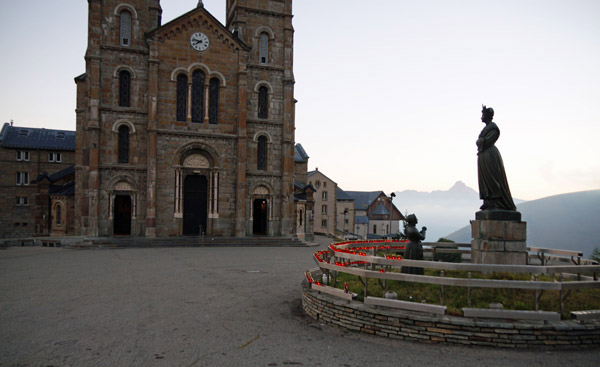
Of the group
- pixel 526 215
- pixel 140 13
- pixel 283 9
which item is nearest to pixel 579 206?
pixel 526 215

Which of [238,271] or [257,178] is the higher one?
[257,178]

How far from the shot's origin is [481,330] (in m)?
7.08

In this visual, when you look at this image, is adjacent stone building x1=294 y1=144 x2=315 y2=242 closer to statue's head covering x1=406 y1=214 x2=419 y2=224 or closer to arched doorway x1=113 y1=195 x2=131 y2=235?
arched doorway x1=113 y1=195 x2=131 y2=235

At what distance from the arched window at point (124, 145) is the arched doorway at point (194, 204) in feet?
15.3

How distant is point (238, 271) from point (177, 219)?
1516cm

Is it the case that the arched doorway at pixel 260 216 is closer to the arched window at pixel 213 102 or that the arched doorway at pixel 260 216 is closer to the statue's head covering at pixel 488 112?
the arched window at pixel 213 102

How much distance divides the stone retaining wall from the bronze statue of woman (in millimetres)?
4359

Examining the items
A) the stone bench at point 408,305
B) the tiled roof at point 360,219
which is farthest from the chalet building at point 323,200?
the stone bench at point 408,305

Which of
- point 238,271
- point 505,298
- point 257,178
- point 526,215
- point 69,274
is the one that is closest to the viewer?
point 505,298

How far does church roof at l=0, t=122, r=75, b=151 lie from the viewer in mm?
51062

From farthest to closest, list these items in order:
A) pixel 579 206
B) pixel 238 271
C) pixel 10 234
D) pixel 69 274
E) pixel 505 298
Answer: pixel 579 206 < pixel 10 234 < pixel 238 271 < pixel 69 274 < pixel 505 298

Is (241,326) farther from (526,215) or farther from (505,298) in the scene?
(526,215)

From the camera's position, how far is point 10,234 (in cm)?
4828

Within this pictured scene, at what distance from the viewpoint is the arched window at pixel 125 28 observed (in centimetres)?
3030
